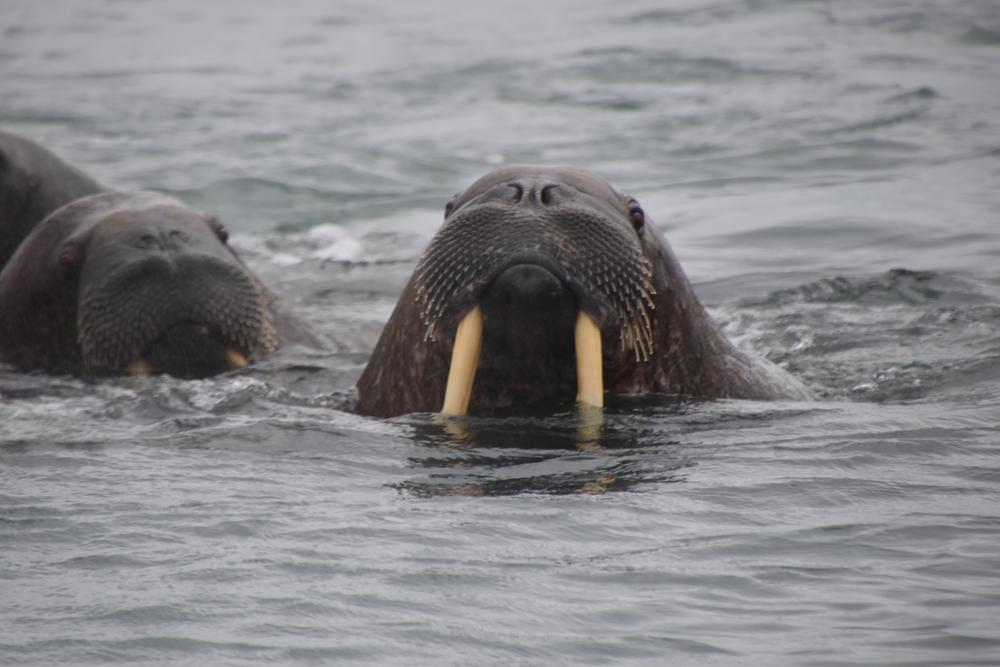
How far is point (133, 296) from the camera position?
333 inches

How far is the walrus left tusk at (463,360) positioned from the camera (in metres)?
6.47

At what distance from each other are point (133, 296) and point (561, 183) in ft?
8.89

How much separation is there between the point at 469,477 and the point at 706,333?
4.71ft

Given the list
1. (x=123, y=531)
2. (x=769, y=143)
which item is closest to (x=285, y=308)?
(x=123, y=531)

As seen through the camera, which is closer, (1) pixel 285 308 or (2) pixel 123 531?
(2) pixel 123 531

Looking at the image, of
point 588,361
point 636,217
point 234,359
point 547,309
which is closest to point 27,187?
point 234,359

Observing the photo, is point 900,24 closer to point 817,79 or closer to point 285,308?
point 817,79

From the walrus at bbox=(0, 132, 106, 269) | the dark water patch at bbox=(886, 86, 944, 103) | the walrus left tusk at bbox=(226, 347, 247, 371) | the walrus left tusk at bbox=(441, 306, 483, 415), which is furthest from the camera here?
the dark water patch at bbox=(886, 86, 944, 103)

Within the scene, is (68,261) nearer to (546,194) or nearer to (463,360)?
(463,360)

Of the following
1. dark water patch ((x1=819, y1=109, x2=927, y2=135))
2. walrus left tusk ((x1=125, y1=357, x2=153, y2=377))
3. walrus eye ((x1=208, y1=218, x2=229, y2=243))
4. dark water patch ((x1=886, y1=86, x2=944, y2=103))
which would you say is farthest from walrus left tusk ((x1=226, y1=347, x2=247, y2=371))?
dark water patch ((x1=886, y1=86, x2=944, y2=103))

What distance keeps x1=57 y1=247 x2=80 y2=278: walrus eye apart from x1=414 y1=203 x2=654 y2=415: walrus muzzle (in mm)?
2793

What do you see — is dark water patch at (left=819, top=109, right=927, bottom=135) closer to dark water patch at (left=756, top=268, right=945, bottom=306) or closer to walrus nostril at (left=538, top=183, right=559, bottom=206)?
dark water patch at (left=756, top=268, right=945, bottom=306)

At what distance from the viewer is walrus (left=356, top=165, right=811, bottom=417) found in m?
6.41

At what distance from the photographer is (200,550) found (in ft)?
18.0
